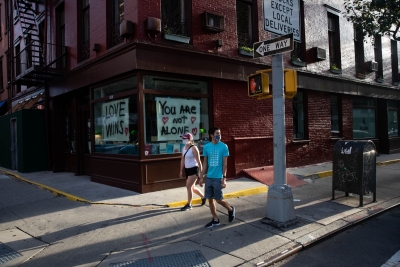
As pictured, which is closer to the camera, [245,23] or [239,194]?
[239,194]

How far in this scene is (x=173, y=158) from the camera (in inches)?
332

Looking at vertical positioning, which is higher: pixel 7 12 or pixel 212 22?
pixel 7 12

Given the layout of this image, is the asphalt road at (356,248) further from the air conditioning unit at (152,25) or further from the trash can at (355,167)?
the air conditioning unit at (152,25)

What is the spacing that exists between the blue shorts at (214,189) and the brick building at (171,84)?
283cm

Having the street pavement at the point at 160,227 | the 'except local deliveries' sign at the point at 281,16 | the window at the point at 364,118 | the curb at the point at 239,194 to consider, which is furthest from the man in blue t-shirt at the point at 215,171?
the window at the point at 364,118

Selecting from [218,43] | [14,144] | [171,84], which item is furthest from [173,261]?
[14,144]

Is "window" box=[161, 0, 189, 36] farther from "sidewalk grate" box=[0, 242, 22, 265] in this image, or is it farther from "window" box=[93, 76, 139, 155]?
"sidewalk grate" box=[0, 242, 22, 265]

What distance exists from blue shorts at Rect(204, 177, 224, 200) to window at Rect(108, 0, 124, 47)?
554 cm

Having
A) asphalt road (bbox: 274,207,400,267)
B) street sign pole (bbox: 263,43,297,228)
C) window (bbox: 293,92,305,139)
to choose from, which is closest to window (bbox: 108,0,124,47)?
street sign pole (bbox: 263,43,297,228)

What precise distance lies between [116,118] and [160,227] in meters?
4.34

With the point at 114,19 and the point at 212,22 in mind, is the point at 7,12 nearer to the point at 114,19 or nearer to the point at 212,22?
the point at 114,19

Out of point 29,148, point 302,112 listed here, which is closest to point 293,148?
point 302,112

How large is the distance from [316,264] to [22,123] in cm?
1210

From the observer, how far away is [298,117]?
40.7 ft
